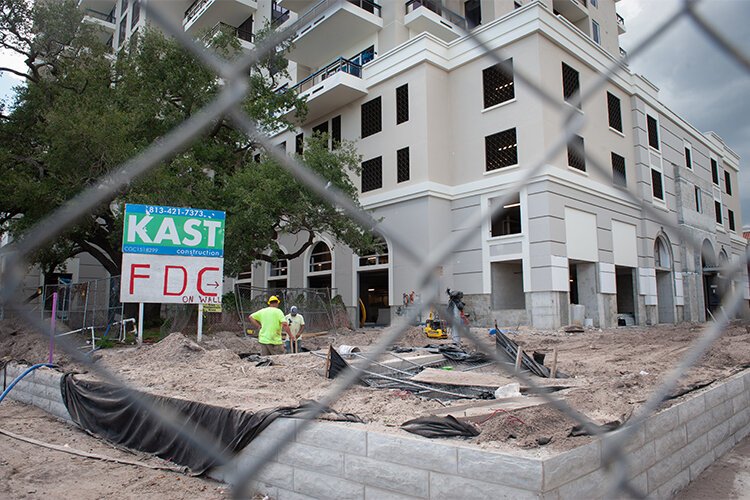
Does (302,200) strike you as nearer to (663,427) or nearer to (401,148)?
(401,148)

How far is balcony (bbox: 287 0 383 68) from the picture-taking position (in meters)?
24.4

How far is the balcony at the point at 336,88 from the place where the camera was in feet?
77.2

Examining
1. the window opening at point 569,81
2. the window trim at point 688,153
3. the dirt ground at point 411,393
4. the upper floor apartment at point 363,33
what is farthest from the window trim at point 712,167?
the dirt ground at point 411,393

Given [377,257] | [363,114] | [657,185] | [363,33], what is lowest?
[377,257]

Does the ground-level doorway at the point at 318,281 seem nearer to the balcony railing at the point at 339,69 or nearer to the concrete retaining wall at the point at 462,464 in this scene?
the balcony railing at the point at 339,69

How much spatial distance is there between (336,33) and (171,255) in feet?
57.0

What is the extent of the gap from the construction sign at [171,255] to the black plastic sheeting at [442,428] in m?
9.06

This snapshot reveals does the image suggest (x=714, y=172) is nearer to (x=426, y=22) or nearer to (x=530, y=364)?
(x=426, y=22)

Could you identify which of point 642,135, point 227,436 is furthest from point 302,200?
point 642,135

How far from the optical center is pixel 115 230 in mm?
17891

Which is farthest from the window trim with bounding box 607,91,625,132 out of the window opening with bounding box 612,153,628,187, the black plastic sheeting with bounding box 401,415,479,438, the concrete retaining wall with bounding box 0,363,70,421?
the concrete retaining wall with bounding box 0,363,70,421

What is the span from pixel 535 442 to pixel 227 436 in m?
2.92

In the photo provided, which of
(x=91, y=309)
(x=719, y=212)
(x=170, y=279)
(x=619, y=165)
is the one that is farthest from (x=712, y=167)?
(x=91, y=309)

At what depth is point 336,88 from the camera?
2364 cm
